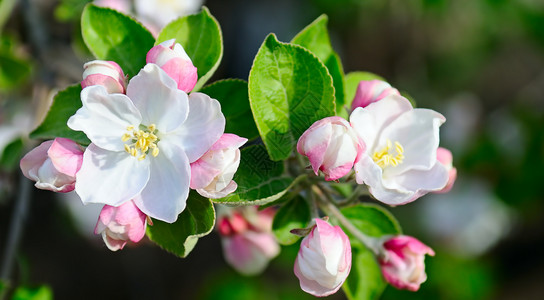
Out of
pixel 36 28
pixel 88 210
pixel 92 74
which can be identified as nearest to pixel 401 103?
pixel 92 74

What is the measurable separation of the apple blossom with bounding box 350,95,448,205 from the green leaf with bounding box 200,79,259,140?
0.65ft

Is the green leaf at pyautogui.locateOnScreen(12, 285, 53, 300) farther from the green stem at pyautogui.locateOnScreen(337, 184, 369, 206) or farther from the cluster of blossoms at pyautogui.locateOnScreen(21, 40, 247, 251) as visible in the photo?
the green stem at pyautogui.locateOnScreen(337, 184, 369, 206)

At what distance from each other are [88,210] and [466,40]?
6.49 ft

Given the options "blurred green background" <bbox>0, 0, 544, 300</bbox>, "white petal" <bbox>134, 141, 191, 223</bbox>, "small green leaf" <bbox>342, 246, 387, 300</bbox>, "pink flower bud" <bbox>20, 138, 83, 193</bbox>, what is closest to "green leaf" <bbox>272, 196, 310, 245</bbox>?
"small green leaf" <bbox>342, 246, 387, 300</bbox>

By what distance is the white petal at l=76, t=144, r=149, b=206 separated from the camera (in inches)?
33.1

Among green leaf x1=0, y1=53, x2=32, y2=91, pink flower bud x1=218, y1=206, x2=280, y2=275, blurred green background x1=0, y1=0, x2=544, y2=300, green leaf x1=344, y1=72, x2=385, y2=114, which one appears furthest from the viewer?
blurred green background x1=0, y1=0, x2=544, y2=300

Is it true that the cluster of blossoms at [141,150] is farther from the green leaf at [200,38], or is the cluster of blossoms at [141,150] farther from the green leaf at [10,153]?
the green leaf at [10,153]

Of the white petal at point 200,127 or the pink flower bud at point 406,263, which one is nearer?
the white petal at point 200,127

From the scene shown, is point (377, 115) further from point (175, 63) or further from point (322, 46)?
point (175, 63)

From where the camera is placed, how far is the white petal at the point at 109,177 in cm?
84

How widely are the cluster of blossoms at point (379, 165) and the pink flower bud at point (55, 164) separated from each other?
35cm

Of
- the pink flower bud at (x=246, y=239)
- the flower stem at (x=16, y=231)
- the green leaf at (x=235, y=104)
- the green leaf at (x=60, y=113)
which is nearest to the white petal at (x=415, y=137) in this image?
the green leaf at (x=235, y=104)

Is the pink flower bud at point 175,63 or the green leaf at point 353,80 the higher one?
the pink flower bud at point 175,63

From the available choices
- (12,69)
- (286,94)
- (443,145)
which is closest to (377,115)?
(286,94)
